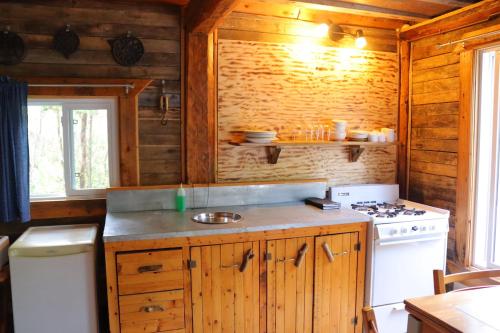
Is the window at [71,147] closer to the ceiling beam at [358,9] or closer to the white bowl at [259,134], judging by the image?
A: the white bowl at [259,134]

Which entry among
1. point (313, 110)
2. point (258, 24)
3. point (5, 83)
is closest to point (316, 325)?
point (313, 110)

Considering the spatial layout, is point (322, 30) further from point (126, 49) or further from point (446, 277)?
point (446, 277)

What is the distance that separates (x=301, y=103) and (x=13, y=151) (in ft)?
6.99

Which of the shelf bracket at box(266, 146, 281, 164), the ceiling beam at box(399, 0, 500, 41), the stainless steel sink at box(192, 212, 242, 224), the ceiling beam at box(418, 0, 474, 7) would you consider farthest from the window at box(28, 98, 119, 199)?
the ceiling beam at box(399, 0, 500, 41)

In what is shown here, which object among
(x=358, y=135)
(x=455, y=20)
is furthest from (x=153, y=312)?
(x=455, y=20)

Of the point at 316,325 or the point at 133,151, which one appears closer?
the point at 316,325

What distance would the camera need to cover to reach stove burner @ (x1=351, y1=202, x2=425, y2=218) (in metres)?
2.94

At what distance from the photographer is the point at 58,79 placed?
2672mm

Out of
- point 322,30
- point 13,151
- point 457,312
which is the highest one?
point 322,30

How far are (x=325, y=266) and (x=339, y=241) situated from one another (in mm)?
193

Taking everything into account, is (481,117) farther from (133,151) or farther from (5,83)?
(5,83)

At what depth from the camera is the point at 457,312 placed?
153cm

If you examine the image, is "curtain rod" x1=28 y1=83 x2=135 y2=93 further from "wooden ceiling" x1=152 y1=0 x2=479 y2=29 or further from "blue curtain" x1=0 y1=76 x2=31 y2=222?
"wooden ceiling" x1=152 y1=0 x2=479 y2=29

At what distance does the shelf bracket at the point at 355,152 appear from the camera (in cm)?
339
